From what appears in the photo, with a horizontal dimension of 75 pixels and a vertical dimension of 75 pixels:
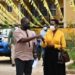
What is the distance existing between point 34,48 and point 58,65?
786 millimetres

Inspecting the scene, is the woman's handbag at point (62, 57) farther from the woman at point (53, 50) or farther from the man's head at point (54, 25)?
the man's head at point (54, 25)

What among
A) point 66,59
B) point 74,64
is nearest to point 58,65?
point 66,59

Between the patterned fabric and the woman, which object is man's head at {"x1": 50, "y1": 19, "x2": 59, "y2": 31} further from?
the patterned fabric

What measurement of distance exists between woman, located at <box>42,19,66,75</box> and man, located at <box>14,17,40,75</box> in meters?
0.58

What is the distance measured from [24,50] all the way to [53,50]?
0.85 metres

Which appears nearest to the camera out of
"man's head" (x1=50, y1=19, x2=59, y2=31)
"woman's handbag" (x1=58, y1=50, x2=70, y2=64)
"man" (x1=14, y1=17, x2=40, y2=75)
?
"man" (x1=14, y1=17, x2=40, y2=75)

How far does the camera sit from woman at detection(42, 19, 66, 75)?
1122 cm

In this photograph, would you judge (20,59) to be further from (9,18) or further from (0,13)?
(9,18)

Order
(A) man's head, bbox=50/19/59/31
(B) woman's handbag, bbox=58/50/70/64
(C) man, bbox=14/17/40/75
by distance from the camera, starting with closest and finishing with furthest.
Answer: (C) man, bbox=14/17/40/75 → (B) woman's handbag, bbox=58/50/70/64 → (A) man's head, bbox=50/19/59/31

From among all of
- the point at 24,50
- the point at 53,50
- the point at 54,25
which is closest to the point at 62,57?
the point at 53,50

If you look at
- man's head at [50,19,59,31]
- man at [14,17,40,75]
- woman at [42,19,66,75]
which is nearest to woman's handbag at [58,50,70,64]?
woman at [42,19,66,75]

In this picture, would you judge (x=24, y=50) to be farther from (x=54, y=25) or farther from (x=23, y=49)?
(x=54, y=25)

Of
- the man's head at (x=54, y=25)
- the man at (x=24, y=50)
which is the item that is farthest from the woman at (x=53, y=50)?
the man at (x=24, y=50)

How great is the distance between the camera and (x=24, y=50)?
1073 centimetres
